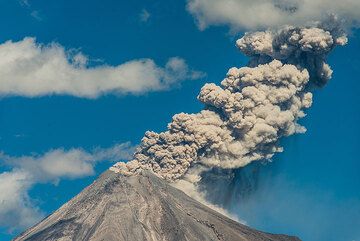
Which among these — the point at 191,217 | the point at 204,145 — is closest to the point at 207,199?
the point at 191,217

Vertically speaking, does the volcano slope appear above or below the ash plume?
below

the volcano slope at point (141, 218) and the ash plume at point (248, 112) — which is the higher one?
the ash plume at point (248, 112)

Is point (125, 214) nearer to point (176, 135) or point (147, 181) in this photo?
point (147, 181)

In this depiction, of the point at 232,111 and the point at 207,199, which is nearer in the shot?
the point at 232,111

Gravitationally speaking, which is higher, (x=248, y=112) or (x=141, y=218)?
(x=248, y=112)
